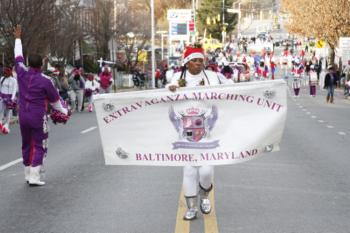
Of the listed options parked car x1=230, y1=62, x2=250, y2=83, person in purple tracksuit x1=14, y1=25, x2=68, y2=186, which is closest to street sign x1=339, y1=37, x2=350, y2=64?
parked car x1=230, y1=62, x2=250, y2=83

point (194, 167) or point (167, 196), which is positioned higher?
point (194, 167)

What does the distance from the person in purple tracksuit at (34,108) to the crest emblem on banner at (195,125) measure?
2881 millimetres

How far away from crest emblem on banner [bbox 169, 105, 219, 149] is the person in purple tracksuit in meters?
2.88

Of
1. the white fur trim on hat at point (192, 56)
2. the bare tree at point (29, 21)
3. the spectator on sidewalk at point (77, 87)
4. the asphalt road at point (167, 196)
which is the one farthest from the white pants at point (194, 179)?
the spectator on sidewalk at point (77, 87)

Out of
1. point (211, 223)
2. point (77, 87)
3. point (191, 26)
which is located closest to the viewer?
point (211, 223)

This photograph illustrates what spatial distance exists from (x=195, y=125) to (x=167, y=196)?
70.4 inches

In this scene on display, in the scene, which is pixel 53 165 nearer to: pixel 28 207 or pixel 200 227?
Answer: pixel 28 207

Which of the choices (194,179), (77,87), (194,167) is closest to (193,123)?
(194,167)

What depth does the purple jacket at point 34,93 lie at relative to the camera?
10.5 metres

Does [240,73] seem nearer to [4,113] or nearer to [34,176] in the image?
[4,113]

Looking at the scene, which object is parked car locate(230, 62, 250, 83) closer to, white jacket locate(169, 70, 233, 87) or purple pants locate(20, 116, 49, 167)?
purple pants locate(20, 116, 49, 167)

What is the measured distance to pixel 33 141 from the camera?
10664 millimetres

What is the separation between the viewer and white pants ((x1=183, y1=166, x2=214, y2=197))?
7961mm

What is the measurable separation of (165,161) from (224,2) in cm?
11156
